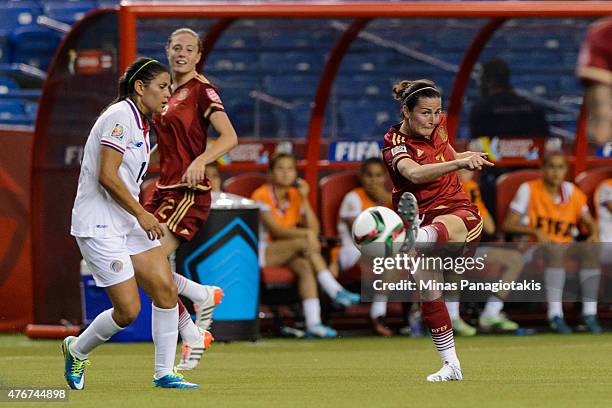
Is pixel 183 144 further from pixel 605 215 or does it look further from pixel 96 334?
pixel 605 215

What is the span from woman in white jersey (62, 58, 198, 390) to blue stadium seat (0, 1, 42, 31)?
10262 mm

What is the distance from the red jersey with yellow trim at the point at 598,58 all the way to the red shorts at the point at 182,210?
3.38 m

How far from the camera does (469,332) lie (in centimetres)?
1240

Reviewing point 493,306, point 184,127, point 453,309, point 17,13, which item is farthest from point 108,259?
point 17,13

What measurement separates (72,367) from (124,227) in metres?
0.81

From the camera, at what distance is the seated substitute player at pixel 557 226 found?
41.2 feet

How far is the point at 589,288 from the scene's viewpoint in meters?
12.7

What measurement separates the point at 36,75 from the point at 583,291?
726 cm

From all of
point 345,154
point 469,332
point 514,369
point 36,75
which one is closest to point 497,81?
point 345,154

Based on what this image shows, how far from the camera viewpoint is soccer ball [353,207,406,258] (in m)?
7.93

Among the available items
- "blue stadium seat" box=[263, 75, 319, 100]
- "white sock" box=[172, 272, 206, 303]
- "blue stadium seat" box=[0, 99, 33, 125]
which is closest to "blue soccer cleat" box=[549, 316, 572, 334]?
"blue stadium seat" box=[263, 75, 319, 100]

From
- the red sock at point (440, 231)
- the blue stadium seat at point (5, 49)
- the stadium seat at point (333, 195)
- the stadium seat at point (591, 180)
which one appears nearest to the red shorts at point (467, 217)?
the red sock at point (440, 231)

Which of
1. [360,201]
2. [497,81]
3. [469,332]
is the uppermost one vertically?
[497,81]

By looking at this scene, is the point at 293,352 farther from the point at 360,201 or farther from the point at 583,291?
→ the point at 583,291
